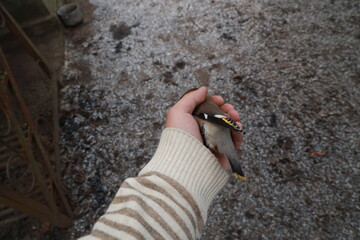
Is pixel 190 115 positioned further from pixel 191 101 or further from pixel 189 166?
pixel 189 166

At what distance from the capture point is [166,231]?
50.1 inches

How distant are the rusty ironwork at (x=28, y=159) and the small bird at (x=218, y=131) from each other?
1.37 metres

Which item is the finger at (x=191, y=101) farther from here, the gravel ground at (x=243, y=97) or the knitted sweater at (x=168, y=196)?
the gravel ground at (x=243, y=97)

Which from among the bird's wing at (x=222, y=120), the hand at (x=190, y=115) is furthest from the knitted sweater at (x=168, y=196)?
the bird's wing at (x=222, y=120)

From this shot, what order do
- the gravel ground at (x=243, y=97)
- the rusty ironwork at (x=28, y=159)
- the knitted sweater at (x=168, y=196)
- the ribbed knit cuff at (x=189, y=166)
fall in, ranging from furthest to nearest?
the gravel ground at (x=243, y=97), the rusty ironwork at (x=28, y=159), the ribbed knit cuff at (x=189, y=166), the knitted sweater at (x=168, y=196)

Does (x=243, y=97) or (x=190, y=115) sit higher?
(x=190, y=115)

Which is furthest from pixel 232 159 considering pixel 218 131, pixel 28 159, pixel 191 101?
pixel 28 159

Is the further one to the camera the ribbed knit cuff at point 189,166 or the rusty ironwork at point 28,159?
the rusty ironwork at point 28,159

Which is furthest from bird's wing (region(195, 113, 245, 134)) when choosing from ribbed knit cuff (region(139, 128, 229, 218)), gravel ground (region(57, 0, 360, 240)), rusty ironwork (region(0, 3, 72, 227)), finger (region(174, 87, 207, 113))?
rusty ironwork (region(0, 3, 72, 227))

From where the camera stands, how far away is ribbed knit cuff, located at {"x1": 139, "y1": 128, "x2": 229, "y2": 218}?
4.98 feet

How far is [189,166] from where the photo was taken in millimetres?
1587

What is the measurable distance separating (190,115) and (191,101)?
0.18 metres

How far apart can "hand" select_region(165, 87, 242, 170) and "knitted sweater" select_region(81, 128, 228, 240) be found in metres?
0.20

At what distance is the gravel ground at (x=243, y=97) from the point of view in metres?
2.76
